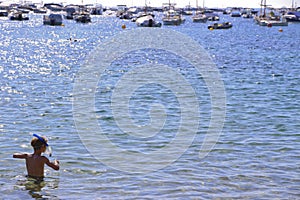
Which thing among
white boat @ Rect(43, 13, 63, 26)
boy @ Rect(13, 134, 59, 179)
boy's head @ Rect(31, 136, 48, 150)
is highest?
boy's head @ Rect(31, 136, 48, 150)

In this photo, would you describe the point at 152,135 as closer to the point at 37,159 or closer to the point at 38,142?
the point at 37,159

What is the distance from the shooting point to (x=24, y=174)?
47.0 feet

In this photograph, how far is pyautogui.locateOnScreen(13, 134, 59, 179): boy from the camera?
508 inches

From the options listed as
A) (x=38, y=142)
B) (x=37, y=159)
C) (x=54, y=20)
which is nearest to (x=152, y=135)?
(x=37, y=159)

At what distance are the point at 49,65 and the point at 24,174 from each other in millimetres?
32560

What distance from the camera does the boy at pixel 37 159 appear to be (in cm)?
1291

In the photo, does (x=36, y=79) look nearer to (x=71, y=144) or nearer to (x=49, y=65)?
(x=49, y=65)

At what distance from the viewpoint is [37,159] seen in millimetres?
13430

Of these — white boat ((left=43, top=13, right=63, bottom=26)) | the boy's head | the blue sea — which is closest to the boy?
the boy's head

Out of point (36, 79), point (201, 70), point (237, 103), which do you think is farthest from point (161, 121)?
point (201, 70)

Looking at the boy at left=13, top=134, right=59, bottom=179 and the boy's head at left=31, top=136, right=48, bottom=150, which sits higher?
the boy's head at left=31, top=136, right=48, bottom=150

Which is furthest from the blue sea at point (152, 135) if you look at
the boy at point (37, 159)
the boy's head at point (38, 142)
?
the boy's head at point (38, 142)

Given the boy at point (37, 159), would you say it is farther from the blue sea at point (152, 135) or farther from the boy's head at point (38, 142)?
the blue sea at point (152, 135)

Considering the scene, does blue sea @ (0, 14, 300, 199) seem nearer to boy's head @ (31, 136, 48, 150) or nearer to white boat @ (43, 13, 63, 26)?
boy's head @ (31, 136, 48, 150)
